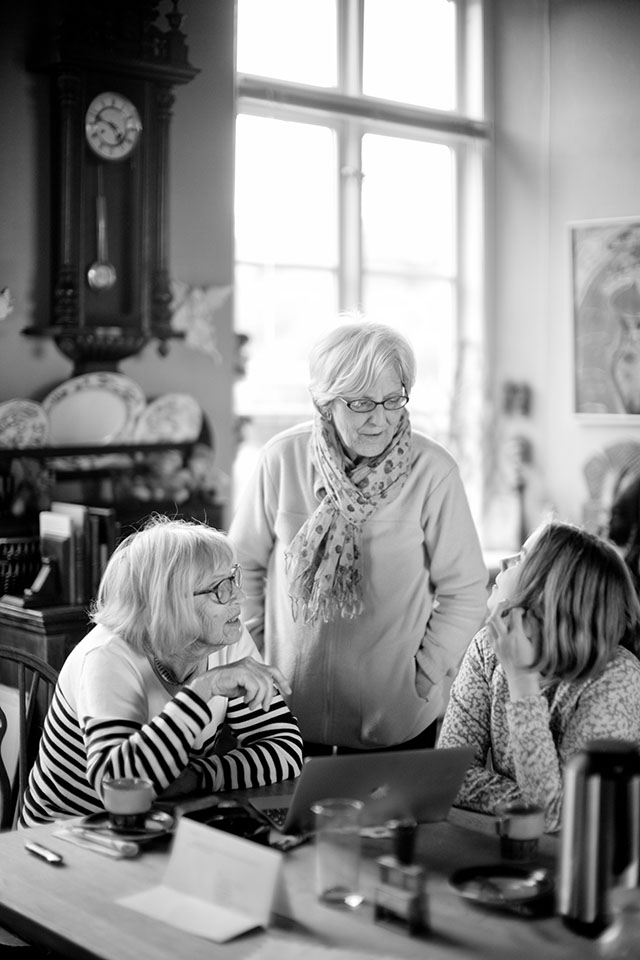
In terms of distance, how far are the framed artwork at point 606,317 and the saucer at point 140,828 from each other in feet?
12.7

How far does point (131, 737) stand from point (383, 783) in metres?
0.42

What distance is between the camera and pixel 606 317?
536 centimetres


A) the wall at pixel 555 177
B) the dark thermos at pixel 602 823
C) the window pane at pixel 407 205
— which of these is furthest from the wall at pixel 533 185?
the dark thermos at pixel 602 823

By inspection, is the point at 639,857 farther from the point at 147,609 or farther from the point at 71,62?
the point at 71,62

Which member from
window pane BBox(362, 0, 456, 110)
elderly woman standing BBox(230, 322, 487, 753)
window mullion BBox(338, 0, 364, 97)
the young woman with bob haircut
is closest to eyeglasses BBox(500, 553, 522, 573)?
the young woman with bob haircut

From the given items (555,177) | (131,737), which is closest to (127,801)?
(131,737)

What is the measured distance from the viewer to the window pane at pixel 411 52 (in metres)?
5.30

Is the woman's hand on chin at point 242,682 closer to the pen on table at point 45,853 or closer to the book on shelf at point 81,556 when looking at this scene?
the pen on table at point 45,853

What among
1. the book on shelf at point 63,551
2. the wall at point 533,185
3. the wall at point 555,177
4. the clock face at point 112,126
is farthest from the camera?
the wall at point 555,177

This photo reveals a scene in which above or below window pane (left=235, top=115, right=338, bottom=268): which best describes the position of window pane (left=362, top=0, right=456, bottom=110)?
above

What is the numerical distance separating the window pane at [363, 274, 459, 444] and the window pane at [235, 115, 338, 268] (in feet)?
1.09

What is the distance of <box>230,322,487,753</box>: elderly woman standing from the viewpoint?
2.43 m

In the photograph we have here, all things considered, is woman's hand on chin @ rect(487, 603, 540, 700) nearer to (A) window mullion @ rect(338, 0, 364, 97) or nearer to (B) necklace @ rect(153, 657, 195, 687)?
(B) necklace @ rect(153, 657, 195, 687)

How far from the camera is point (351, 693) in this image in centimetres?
248
